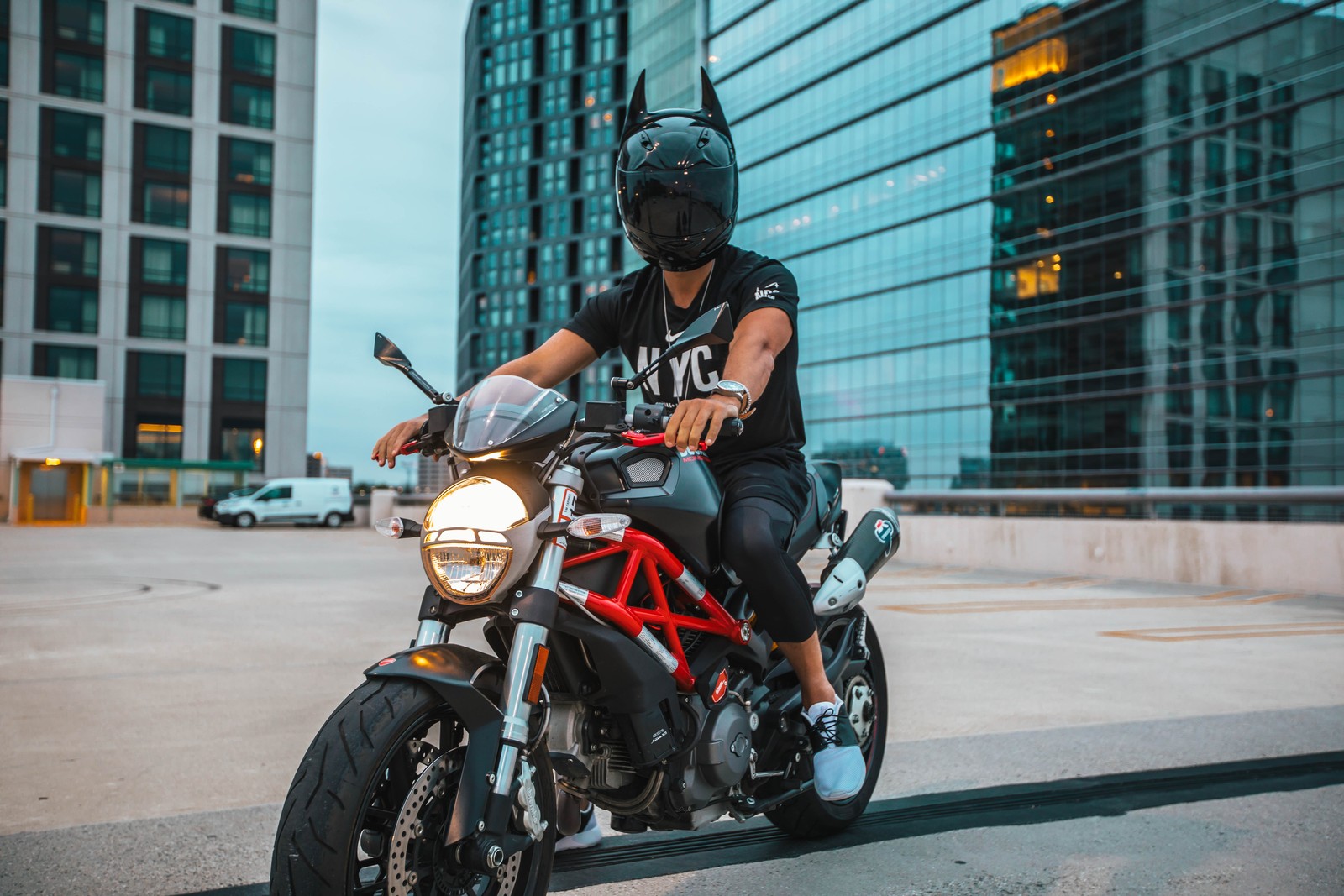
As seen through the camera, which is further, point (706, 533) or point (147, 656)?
point (147, 656)

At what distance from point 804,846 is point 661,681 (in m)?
1.16

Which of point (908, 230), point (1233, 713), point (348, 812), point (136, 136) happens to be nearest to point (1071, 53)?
point (908, 230)

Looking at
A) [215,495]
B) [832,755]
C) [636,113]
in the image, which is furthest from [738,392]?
[215,495]

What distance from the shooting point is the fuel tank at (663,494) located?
2.53 m

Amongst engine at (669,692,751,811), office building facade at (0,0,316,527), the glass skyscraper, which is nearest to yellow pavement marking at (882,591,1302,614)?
engine at (669,692,751,811)

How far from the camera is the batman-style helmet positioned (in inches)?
117

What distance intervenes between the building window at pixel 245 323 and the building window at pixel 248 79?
8.78 meters

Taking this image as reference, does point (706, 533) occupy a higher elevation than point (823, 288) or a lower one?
lower

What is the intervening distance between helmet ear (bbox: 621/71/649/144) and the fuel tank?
100 centimetres

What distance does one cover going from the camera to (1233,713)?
5250mm

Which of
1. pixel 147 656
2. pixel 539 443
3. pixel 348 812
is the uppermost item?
pixel 539 443

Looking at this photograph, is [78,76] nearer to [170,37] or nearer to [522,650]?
[170,37]

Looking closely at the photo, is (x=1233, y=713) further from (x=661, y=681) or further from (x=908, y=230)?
(x=908, y=230)

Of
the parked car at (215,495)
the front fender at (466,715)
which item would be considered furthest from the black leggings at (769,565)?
the parked car at (215,495)
